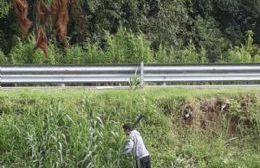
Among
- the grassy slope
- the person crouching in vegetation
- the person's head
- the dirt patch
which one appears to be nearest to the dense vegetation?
the grassy slope

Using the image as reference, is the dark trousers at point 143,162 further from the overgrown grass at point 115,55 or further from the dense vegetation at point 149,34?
the overgrown grass at point 115,55

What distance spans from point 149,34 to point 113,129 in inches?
448

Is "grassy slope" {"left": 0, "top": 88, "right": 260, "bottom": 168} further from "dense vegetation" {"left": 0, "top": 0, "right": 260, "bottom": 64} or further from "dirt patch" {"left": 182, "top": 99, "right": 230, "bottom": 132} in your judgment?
"dense vegetation" {"left": 0, "top": 0, "right": 260, "bottom": 64}

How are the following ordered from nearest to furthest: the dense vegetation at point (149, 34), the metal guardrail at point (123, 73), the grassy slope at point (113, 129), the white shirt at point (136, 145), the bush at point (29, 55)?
the white shirt at point (136, 145) < the grassy slope at point (113, 129) < the metal guardrail at point (123, 73) < the bush at point (29, 55) < the dense vegetation at point (149, 34)

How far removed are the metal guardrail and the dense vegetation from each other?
787 mm

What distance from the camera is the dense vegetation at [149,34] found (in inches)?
665

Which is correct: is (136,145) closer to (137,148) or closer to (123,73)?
(137,148)

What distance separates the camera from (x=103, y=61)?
16719mm

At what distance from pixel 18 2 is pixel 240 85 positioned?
10.1 metres

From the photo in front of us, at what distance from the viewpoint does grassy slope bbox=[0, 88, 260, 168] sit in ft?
35.1

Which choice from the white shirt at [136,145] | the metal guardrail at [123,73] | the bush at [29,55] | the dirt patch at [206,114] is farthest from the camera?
the bush at [29,55]

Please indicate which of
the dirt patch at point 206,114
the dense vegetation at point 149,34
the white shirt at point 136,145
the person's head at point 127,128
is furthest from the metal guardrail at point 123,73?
the white shirt at point 136,145

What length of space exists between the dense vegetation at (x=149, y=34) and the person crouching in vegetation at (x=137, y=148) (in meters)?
1.74

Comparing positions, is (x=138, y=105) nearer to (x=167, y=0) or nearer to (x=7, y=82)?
(x=7, y=82)
